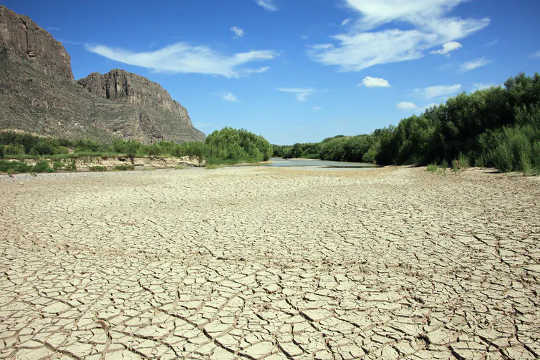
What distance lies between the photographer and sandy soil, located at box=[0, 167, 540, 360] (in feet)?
6.21

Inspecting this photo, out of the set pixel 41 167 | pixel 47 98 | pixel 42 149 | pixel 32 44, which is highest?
pixel 32 44

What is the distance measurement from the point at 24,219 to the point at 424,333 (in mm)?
6887

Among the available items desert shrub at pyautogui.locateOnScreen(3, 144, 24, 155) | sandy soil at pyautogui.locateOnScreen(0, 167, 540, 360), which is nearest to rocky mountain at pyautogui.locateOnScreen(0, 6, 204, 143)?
desert shrub at pyautogui.locateOnScreen(3, 144, 24, 155)

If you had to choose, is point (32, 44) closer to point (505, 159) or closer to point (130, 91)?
point (130, 91)

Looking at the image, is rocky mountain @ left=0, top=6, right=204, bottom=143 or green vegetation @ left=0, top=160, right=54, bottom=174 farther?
rocky mountain @ left=0, top=6, right=204, bottom=143

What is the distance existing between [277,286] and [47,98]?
53251 millimetres


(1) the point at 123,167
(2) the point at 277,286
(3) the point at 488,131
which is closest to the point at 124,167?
(1) the point at 123,167

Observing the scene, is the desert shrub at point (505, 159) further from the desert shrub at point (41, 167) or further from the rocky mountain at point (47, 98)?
the rocky mountain at point (47, 98)

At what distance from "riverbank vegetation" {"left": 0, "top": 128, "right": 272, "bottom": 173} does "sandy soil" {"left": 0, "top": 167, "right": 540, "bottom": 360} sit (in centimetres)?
1935

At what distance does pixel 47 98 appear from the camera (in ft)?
139

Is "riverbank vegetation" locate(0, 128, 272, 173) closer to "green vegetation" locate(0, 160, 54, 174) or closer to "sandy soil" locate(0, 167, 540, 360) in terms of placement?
"green vegetation" locate(0, 160, 54, 174)

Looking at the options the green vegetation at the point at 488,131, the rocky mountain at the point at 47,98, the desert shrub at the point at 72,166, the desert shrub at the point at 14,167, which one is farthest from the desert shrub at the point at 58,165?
the green vegetation at the point at 488,131

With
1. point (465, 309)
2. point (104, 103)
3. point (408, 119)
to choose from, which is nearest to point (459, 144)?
point (408, 119)

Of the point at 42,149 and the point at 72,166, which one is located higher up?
the point at 42,149
